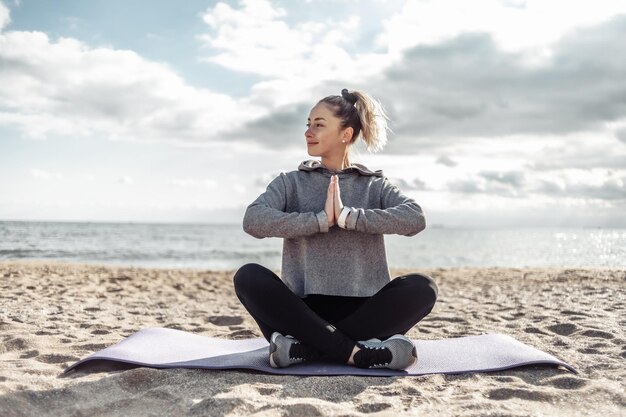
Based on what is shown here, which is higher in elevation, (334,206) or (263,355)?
(334,206)

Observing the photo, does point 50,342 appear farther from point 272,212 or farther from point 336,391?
point 336,391

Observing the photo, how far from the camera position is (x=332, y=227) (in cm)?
322

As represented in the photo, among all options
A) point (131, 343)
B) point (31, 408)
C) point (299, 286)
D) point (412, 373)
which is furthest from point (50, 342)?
point (412, 373)

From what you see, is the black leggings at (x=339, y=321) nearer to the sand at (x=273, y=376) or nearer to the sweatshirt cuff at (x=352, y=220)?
the sand at (x=273, y=376)

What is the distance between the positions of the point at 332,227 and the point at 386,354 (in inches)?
30.3

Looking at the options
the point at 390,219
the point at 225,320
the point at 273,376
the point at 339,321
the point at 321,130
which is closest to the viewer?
the point at 273,376

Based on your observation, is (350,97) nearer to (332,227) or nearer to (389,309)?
(332,227)

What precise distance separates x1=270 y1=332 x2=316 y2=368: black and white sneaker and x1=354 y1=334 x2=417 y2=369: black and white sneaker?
0.29 metres

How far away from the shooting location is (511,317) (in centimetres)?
518

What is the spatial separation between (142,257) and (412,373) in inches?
688

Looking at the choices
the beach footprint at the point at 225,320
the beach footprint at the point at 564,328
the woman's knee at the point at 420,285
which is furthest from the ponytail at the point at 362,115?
the beach footprint at the point at 225,320

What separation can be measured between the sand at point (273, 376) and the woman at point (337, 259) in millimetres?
230

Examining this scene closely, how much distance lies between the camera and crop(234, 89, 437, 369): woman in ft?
9.87

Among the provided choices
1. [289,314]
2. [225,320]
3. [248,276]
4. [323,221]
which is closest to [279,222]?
[323,221]
